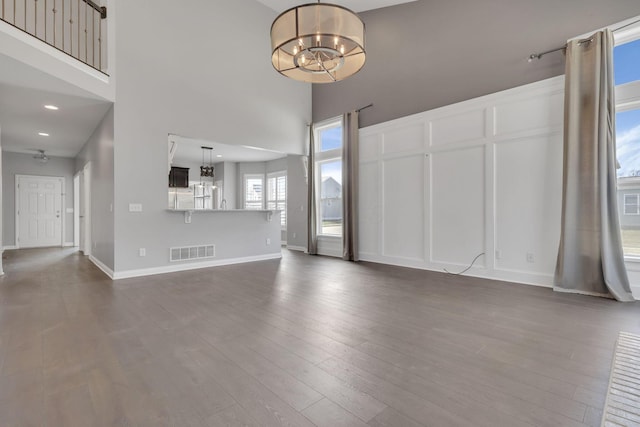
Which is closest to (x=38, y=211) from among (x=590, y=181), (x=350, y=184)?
(x=350, y=184)

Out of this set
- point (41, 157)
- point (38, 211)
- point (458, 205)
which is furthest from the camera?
point (38, 211)

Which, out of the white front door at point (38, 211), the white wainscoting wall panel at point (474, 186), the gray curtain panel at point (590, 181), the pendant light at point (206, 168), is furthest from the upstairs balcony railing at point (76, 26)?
the gray curtain panel at point (590, 181)

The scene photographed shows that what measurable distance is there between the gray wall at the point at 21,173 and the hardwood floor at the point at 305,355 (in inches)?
229

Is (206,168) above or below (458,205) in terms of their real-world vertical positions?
above

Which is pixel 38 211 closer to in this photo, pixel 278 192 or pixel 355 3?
pixel 278 192

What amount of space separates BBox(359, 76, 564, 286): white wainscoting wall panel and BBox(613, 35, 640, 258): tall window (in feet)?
1.87

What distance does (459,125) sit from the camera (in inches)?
191

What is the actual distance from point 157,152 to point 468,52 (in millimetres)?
5283

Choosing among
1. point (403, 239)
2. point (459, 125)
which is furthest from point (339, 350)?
point (459, 125)

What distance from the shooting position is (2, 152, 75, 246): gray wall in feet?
26.3

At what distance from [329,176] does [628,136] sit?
16.3 ft

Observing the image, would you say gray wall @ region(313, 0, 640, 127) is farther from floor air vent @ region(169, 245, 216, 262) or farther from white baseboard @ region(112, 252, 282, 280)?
floor air vent @ region(169, 245, 216, 262)

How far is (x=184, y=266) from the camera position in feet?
17.3

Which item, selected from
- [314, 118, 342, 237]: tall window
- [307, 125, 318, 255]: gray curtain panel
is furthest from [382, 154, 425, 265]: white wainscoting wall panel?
[307, 125, 318, 255]: gray curtain panel
